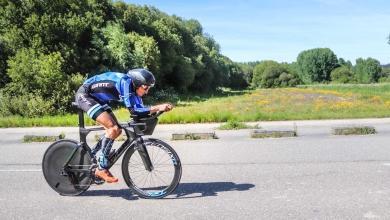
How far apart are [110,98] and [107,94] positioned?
66mm

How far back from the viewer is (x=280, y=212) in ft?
18.8

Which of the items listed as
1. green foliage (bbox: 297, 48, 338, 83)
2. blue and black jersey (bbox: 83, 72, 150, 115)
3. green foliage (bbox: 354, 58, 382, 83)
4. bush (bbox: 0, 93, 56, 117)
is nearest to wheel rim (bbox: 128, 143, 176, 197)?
blue and black jersey (bbox: 83, 72, 150, 115)

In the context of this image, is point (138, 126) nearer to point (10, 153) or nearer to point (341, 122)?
point (10, 153)

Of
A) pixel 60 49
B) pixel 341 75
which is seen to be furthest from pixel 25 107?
pixel 341 75

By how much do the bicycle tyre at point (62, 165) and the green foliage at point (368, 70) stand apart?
16533 centimetres

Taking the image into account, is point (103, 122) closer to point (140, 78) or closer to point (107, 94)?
point (107, 94)

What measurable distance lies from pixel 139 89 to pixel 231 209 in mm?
1925

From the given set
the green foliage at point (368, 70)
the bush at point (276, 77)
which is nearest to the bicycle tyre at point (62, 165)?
the bush at point (276, 77)

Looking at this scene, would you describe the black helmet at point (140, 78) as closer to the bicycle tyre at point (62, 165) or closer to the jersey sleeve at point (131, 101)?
the jersey sleeve at point (131, 101)

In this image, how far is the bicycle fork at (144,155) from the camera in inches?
259

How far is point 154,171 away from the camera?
22.2 ft

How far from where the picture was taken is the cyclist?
21.0 feet

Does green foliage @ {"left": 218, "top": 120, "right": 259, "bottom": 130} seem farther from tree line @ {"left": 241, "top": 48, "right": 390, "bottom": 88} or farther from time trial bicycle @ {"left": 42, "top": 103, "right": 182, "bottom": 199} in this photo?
tree line @ {"left": 241, "top": 48, "right": 390, "bottom": 88}

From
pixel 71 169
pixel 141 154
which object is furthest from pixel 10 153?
pixel 141 154
